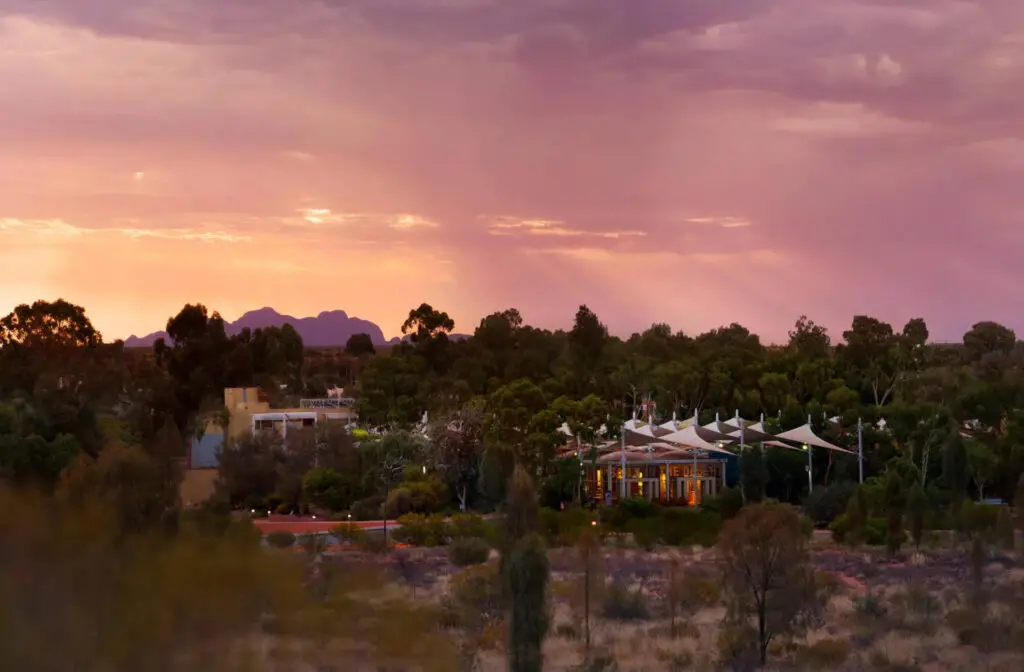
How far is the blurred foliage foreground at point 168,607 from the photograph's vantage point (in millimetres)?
11930

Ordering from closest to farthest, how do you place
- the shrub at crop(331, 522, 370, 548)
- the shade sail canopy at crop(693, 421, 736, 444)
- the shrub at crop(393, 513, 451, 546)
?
the shrub at crop(331, 522, 370, 548) < the shrub at crop(393, 513, 451, 546) < the shade sail canopy at crop(693, 421, 736, 444)

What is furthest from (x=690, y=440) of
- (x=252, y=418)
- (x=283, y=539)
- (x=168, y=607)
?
(x=168, y=607)

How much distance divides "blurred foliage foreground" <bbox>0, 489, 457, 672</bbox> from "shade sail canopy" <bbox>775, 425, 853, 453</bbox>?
69.2 ft

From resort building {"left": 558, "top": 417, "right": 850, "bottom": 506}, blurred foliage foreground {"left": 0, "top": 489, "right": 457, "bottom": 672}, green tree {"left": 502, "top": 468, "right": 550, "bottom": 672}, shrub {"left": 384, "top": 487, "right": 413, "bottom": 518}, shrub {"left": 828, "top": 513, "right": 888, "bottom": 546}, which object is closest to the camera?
blurred foliage foreground {"left": 0, "top": 489, "right": 457, "bottom": 672}

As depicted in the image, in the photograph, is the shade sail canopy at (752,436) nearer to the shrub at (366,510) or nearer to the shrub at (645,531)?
the shrub at (645,531)

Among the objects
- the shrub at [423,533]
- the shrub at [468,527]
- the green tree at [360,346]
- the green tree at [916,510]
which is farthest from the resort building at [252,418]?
the green tree at [360,346]

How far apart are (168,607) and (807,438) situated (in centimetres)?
2691

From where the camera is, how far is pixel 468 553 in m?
26.0

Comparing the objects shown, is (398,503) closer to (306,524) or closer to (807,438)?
(306,524)

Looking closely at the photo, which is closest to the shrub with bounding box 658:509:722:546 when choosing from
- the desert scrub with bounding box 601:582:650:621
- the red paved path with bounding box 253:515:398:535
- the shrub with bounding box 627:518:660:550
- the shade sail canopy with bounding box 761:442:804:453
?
the shrub with bounding box 627:518:660:550

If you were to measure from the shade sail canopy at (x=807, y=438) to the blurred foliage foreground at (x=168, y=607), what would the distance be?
2109 centimetres

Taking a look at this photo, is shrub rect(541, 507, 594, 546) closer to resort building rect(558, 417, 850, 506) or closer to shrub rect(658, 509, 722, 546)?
shrub rect(658, 509, 722, 546)

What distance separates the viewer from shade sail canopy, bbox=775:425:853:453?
120 feet

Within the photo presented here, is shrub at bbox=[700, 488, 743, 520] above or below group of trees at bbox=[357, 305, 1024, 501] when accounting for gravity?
below
